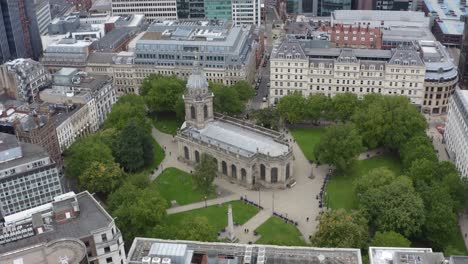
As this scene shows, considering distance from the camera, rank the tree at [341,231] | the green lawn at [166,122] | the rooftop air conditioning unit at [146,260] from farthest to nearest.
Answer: the green lawn at [166,122], the tree at [341,231], the rooftop air conditioning unit at [146,260]

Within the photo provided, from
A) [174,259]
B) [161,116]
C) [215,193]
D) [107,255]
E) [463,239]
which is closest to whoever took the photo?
[174,259]

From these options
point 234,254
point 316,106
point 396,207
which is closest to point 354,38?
point 316,106

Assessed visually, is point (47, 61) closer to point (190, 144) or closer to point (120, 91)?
point (120, 91)

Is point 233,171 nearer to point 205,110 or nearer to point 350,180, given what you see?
point 205,110

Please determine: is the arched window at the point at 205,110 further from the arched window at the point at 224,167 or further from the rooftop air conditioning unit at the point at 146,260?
the rooftop air conditioning unit at the point at 146,260

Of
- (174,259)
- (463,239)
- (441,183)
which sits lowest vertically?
(463,239)

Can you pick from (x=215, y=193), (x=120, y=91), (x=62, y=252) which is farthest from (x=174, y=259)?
(x=120, y=91)

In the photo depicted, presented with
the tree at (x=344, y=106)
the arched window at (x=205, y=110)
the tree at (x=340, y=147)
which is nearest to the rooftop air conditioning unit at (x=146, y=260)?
the tree at (x=340, y=147)
